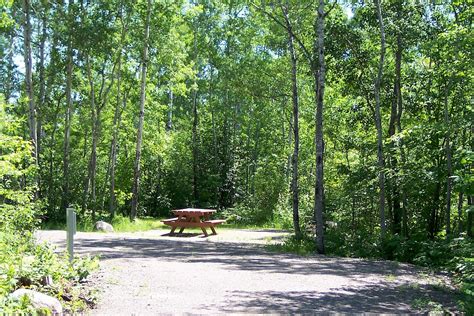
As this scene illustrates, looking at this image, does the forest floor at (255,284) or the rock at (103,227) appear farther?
the rock at (103,227)

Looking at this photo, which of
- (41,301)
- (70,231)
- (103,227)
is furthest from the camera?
(103,227)

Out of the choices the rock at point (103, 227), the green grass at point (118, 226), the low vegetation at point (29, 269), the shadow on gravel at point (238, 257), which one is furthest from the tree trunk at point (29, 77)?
the low vegetation at point (29, 269)

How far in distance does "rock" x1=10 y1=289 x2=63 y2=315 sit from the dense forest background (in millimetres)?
5044

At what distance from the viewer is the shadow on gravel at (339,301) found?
21.3 ft

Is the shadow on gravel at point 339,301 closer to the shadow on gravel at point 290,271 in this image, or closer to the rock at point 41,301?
the shadow on gravel at point 290,271


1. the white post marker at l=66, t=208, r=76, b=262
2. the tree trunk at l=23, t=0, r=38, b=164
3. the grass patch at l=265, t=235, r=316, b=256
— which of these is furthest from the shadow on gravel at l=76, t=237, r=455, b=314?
the tree trunk at l=23, t=0, r=38, b=164

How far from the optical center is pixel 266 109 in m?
37.3

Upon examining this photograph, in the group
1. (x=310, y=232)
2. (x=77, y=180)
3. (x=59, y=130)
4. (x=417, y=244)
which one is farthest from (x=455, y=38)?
(x=59, y=130)

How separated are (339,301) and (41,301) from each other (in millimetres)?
3776

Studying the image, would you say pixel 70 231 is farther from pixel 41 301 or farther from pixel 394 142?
pixel 394 142

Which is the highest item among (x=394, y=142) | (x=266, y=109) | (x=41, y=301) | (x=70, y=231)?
(x=266, y=109)

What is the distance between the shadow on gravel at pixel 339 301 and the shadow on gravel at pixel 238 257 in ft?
5.45

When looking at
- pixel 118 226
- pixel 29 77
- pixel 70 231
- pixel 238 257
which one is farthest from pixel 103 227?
pixel 70 231

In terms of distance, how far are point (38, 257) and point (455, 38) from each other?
9699 millimetres
